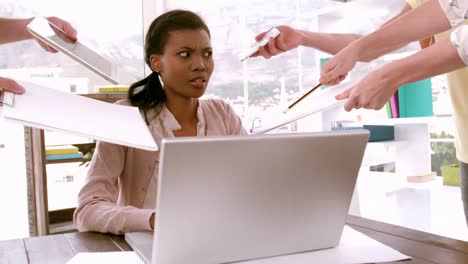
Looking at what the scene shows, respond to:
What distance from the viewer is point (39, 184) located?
9.12 ft

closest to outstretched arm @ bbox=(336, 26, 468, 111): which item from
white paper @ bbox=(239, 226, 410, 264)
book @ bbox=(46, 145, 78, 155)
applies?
white paper @ bbox=(239, 226, 410, 264)

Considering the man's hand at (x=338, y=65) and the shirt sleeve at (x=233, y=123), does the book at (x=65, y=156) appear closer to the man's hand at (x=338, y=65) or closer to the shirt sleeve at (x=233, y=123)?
the shirt sleeve at (x=233, y=123)

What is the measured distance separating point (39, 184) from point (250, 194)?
2.39m

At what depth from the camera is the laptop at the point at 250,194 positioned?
25.3 inches

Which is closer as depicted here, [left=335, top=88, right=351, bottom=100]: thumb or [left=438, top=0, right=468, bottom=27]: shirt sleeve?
[left=335, top=88, right=351, bottom=100]: thumb

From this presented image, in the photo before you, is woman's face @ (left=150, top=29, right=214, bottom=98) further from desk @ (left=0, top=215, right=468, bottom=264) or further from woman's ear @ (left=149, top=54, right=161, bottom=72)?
desk @ (left=0, top=215, right=468, bottom=264)

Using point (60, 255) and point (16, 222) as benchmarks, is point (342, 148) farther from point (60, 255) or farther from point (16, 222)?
point (16, 222)

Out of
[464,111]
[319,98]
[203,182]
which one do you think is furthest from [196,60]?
[203,182]

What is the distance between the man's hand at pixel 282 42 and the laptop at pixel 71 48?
0.51 m

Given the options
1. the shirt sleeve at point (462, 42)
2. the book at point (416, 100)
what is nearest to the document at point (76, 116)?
the shirt sleeve at point (462, 42)

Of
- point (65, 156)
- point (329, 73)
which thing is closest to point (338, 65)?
point (329, 73)

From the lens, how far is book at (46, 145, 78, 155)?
9.36ft

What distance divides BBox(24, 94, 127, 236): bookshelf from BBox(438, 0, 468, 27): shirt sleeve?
2.24m

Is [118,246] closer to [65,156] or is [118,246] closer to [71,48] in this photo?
[71,48]
